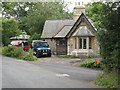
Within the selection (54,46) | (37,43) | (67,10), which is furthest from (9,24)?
(67,10)

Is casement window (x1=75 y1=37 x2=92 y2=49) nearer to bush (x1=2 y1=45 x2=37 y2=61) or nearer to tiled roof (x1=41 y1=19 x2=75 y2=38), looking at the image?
tiled roof (x1=41 y1=19 x2=75 y2=38)

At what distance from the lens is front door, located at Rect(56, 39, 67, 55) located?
2580 cm

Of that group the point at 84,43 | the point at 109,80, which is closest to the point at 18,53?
the point at 84,43

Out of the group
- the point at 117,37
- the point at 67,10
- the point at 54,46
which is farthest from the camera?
the point at 67,10

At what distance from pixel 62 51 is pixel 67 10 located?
32.5m

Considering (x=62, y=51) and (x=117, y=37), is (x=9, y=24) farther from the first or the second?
(x=117, y=37)

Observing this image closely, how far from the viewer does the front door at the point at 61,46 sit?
84.6 feet

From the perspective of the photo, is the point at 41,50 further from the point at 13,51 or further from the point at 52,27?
the point at 52,27

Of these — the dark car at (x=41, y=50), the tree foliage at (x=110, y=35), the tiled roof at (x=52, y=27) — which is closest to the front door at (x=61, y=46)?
the dark car at (x=41, y=50)

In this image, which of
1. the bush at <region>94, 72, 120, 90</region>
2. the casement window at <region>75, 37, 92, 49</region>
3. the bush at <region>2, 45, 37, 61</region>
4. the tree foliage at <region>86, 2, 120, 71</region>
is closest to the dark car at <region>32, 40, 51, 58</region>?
the bush at <region>2, 45, 37, 61</region>

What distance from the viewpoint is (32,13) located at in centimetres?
4056

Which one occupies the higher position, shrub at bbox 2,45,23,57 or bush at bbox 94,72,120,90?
bush at bbox 94,72,120,90

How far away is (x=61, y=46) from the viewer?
2602cm

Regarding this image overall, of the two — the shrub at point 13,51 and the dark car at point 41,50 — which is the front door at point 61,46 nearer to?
the dark car at point 41,50
